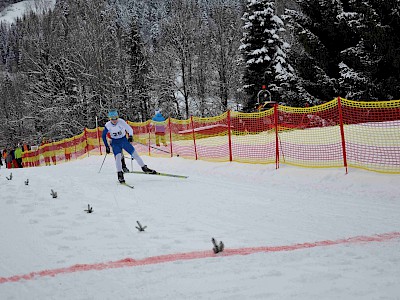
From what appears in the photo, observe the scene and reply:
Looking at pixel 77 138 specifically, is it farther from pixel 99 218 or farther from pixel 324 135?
pixel 99 218

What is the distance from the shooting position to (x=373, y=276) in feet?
10.5

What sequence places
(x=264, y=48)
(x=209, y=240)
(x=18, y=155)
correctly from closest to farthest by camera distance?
(x=209, y=240) → (x=18, y=155) → (x=264, y=48)

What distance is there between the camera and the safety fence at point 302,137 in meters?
9.09

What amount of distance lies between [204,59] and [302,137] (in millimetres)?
30053

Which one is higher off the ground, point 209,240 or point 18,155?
point 18,155

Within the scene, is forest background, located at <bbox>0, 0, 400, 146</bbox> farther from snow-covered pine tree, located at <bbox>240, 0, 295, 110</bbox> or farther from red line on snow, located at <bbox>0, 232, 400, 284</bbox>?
red line on snow, located at <bbox>0, 232, 400, 284</bbox>

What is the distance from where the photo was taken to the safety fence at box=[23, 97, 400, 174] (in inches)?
358

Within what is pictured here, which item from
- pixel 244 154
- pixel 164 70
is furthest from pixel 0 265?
pixel 164 70

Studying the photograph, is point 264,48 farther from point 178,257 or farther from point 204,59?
point 178,257

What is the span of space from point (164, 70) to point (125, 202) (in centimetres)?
3149

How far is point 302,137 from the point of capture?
40.8 feet

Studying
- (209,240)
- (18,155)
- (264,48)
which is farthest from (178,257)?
(264,48)

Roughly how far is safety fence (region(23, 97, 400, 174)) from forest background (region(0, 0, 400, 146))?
5.07 m

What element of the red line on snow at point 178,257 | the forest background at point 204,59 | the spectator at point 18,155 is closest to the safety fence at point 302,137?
the red line on snow at point 178,257
